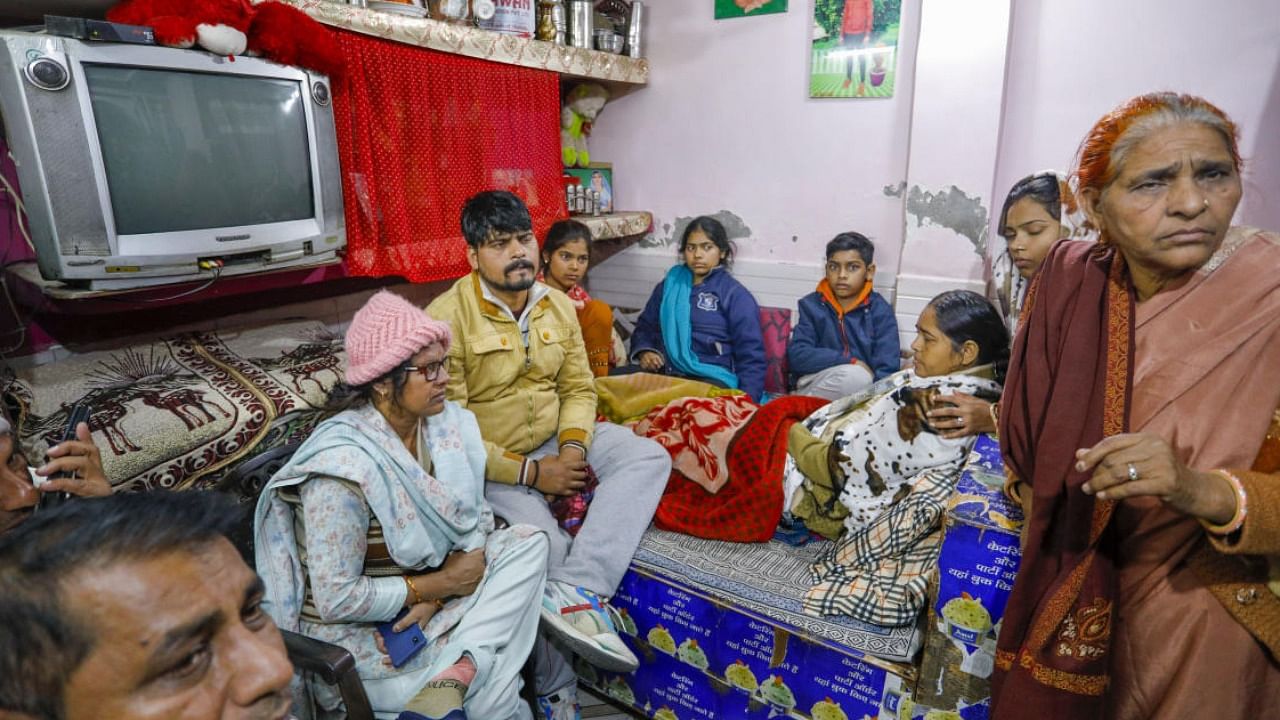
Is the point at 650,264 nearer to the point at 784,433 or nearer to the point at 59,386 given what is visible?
the point at 784,433

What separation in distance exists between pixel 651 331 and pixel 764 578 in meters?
2.01

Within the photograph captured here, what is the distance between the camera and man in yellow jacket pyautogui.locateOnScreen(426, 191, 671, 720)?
2162 mm

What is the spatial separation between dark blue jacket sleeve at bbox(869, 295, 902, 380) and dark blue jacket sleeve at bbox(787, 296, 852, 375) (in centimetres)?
14

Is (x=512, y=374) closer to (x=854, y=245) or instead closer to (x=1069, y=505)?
(x=1069, y=505)

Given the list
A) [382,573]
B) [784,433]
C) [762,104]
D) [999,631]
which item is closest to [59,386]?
[382,573]

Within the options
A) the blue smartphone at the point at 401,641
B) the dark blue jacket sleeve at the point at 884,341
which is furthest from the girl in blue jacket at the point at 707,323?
the blue smartphone at the point at 401,641

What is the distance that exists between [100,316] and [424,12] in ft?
5.39

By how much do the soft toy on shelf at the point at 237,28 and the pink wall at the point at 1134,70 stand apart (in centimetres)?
301

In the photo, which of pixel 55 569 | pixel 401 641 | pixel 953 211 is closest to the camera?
pixel 55 569

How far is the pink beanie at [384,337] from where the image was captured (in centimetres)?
170

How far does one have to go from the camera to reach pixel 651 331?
3936mm

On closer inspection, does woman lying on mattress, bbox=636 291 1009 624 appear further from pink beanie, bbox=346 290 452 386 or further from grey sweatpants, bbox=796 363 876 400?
pink beanie, bbox=346 290 452 386

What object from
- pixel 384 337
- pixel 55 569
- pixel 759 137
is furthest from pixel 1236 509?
pixel 759 137

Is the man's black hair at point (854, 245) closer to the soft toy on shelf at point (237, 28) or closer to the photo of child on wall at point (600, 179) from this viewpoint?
the photo of child on wall at point (600, 179)
